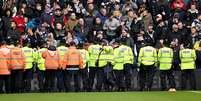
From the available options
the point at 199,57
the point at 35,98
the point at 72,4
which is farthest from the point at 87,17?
the point at 35,98

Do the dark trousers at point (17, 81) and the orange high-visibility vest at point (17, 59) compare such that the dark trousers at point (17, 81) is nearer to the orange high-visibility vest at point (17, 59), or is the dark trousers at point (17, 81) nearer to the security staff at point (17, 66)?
the security staff at point (17, 66)

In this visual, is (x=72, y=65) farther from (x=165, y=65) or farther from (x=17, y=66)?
(x=165, y=65)

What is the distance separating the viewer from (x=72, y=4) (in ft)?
87.1

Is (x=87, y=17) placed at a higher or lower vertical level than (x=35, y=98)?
higher

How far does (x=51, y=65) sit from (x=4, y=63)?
66.8 inches

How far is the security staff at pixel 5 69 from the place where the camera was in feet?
72.4

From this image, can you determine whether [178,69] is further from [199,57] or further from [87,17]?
[87,17]

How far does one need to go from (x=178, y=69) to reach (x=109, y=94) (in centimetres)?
373

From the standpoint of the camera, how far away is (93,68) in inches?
909

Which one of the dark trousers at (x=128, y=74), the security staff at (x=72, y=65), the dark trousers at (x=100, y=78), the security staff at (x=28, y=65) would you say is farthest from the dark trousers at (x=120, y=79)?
the security staff at (x=28, y=65)

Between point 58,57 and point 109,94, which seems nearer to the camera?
point 109,94

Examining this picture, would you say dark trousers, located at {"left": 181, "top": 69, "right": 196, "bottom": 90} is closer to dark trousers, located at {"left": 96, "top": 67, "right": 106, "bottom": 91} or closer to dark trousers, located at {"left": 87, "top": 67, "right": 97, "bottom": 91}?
dark trousers, located at {"left": 96, "top": 67, "right": 106, "bottom": 91}

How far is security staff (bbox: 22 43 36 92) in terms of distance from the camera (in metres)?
22.5

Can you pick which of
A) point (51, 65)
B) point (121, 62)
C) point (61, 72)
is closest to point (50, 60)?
point (51, 65)
